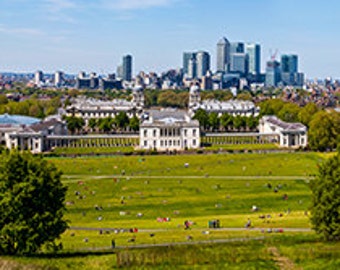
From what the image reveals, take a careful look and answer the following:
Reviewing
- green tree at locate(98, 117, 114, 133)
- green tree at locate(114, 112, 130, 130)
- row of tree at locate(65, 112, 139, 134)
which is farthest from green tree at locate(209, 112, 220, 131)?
green tree at locate(98, 117, 114, 133)

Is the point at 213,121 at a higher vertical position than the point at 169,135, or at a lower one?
higher

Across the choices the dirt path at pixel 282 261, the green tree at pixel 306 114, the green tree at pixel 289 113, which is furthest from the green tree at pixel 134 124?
the dirt path at pixel 282 261

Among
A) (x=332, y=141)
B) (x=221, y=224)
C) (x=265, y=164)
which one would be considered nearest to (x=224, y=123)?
(x=332, y=141)

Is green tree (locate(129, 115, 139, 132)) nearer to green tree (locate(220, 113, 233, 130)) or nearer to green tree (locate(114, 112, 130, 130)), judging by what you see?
green tree (locate(114, 112, 130, 130))

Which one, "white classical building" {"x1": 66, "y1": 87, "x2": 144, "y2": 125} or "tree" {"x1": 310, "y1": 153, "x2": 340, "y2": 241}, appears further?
"white classical building" {"x1": 66, "y1": 87, "x2": 144, "y2": 125}

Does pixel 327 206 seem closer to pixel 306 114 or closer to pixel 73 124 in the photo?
pixel 73 124

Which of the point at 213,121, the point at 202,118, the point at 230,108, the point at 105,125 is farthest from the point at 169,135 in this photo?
the point at 230,108
